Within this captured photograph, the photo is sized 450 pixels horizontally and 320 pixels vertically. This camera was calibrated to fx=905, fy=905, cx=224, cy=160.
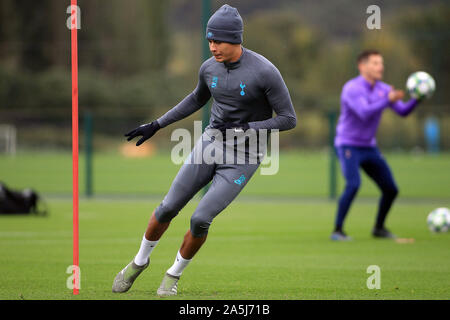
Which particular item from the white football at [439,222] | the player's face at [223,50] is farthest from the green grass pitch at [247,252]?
the player's face at [223,50]

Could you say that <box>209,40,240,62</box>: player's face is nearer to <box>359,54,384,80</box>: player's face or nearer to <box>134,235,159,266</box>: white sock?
<box>134,235,159,266</box>: white sock

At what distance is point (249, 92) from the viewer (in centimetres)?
775

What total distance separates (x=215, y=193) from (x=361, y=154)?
17.6 feet

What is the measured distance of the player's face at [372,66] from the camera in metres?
12.9

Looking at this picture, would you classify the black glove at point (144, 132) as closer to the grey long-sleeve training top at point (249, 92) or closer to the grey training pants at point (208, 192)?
the grey training pants at point (208, 192)

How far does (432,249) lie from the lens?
38.8ft

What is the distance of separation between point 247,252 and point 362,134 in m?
2.55

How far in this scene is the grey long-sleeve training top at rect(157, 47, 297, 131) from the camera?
7.71 meters

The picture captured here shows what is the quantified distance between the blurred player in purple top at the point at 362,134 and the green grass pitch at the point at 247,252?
741mm

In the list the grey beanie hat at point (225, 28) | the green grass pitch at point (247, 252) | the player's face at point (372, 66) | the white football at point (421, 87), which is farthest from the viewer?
the player's face at point (372, 66)

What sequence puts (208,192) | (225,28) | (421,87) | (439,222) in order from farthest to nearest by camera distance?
(439,222), (421,87), (208,192), (225,28)

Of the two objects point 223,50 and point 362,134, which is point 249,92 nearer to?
point 223,50

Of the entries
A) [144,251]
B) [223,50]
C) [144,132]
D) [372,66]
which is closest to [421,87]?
[372,66]

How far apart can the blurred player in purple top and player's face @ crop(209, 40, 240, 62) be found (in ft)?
16.8
